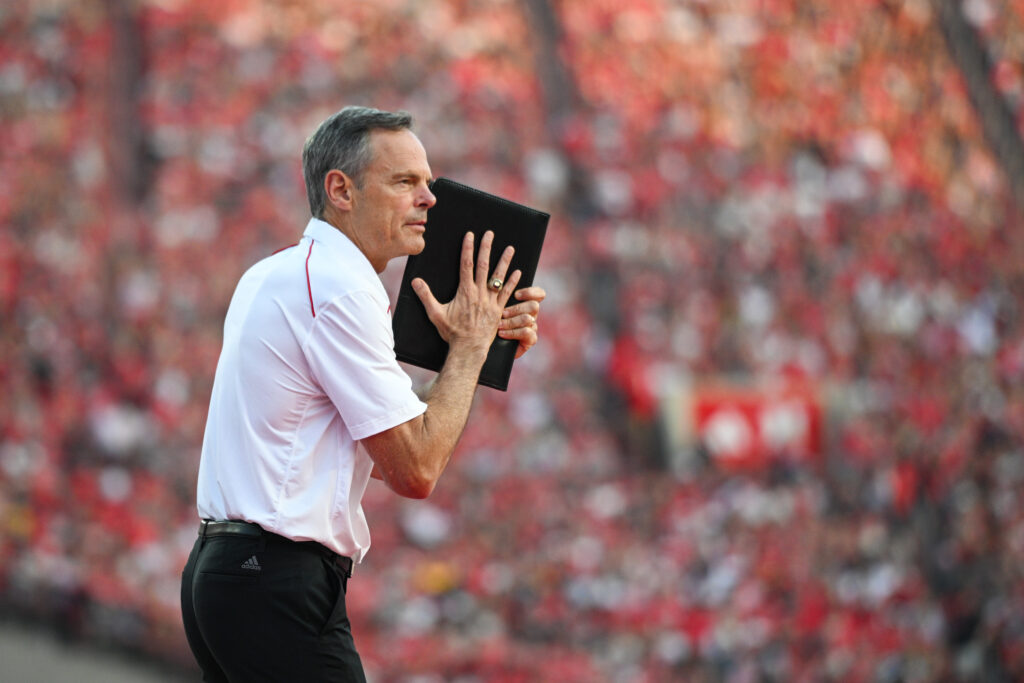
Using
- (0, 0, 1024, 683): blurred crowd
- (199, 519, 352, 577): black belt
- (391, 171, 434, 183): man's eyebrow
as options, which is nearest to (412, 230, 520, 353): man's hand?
(391, 171, 434, 183): man's eyebrow

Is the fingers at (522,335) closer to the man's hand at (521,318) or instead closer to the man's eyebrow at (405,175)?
the man's hand at (521,318)

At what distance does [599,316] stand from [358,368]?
387 cm

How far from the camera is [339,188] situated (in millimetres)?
1697

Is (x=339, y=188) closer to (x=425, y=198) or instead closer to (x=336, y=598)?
(x=425, y=198)

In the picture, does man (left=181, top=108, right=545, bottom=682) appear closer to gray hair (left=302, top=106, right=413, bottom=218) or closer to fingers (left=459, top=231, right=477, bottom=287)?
gray hair (left=302, top=106, right=413, bottom=218)

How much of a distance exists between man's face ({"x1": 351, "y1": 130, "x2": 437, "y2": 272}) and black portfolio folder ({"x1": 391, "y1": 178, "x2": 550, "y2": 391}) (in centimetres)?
4

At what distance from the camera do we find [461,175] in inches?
207

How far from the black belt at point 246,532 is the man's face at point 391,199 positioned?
0.45 meters

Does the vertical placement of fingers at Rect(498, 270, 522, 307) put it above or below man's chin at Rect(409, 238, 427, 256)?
below

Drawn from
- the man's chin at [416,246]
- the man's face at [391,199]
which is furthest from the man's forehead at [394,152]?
the man's chin at [416,246]

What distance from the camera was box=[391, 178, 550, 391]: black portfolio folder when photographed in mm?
1766

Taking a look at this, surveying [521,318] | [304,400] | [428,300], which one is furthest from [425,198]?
[304,400]

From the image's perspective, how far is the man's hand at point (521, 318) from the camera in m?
1.83

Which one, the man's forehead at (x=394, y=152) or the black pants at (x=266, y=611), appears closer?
Answer: the black pants at (x=266, y=611)
